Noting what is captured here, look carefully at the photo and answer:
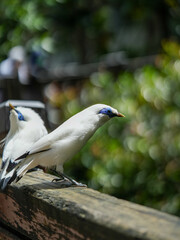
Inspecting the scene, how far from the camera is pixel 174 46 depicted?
2.91 m

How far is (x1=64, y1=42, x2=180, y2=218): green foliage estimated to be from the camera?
8.57 feet

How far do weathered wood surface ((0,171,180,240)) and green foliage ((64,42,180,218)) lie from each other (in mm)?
1574

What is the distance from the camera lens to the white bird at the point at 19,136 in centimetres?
109

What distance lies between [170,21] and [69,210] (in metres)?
7.54

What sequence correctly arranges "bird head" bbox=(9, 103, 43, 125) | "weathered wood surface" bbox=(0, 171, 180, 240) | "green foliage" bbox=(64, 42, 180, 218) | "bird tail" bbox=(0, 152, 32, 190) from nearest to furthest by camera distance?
"weathered wood surface" bbox=(0, 171, 180, 240), "bird tail" bbox=(0, 152, 32, 190), "bird head" bbox=(9, 103, 43, 125), "green foliage" bbox=(64, 42, 180, 218)

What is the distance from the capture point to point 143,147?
2703 mm

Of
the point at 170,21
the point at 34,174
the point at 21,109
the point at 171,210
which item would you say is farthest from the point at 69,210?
the point at 170,21

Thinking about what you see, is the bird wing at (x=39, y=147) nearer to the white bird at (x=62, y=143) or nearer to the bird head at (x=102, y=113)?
the white bird at (x=62, y=143)

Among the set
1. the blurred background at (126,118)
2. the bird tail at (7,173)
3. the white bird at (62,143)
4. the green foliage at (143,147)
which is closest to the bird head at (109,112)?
the white bird at (62,143)

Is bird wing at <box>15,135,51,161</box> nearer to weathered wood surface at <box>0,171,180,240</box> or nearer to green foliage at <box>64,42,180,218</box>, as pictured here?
weathered wood surface at <box>0,171,180,240</box>

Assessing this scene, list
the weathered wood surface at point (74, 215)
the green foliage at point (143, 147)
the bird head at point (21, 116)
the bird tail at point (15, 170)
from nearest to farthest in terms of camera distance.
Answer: the weathered wood surface at point (74, 215) → the bird tail at point (15, 170) → the bird head at point (21, 116) → the green foliage at point (143, 147)

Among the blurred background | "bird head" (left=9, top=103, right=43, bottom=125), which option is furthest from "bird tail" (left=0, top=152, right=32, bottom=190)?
the blurred background

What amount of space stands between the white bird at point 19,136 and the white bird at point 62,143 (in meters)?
0.04

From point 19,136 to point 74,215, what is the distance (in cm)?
44
